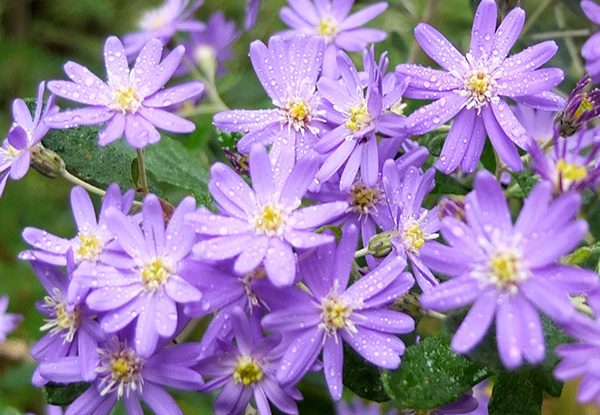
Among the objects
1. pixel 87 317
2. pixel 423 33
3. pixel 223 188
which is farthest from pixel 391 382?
pixel 423 33

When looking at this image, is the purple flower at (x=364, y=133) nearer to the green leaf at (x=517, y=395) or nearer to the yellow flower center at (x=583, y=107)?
the yellow flower center at (x=583, y=107)

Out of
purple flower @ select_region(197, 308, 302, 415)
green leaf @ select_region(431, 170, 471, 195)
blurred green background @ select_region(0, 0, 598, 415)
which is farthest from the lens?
blurred green background @ select_region(0, 0, 598, 415)

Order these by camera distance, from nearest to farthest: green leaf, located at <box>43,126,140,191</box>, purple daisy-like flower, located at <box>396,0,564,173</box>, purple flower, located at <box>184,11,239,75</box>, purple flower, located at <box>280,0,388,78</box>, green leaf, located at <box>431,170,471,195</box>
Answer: purple daisy-like flower, located at <box>396,0,564,173</box> → green leaf, located at <box>43,126,140,191</box> → green leaf, located at <box>431,170,471,195</box> → purple flower, located at <box>280,0,388,78</box> → purple flower, located at <box>184,11,239,75</box>

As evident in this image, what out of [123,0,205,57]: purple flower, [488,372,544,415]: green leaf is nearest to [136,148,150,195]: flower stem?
[488,372,544,415]: green leaf

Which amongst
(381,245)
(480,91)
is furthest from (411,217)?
(480,91)

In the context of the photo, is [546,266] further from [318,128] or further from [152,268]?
[152,268]

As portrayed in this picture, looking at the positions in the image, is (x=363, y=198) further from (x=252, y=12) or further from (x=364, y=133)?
(x=252, y=12)

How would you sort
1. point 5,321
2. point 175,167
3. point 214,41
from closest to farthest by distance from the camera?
1. point 175,167
2. point 5,321
3. point 214,41

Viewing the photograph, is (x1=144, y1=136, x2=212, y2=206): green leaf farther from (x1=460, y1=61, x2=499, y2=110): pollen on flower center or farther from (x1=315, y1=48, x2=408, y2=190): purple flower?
(x1=460, y1=61, x2=499, y2=110): pollen on flower center
